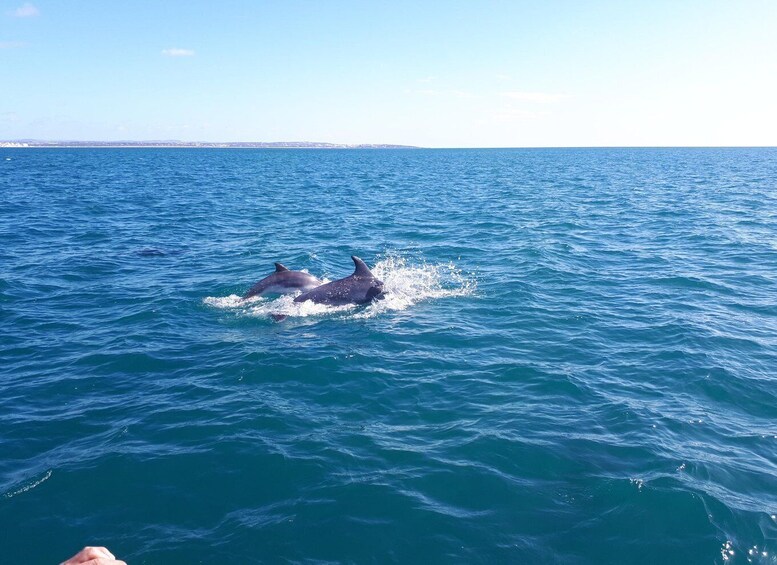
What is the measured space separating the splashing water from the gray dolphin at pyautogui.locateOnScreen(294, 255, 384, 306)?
257mm

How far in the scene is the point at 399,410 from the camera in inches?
476

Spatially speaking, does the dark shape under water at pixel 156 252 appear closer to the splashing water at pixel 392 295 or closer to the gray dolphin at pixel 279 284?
the splashing water at pixel 392 295

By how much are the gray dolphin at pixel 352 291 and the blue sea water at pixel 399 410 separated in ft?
1.92

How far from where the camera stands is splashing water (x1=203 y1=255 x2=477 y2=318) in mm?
18969

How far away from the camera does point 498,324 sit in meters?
17.5

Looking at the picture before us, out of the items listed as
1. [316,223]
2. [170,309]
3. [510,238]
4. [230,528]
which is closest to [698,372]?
[230,528]

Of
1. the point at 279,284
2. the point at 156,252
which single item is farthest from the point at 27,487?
the point at 156,252

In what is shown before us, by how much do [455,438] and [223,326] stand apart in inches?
379

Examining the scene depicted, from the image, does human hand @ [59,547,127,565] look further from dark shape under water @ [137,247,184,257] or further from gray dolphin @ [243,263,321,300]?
dark shape under water @ [137,247,184,257]

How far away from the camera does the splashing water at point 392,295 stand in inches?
747

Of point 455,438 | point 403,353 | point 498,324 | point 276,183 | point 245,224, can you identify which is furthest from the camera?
point 276,183

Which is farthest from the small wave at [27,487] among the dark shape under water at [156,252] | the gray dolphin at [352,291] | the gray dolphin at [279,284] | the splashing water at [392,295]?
the dark shape under water at [156,252]

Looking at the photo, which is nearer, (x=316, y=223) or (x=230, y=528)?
(x=230, y=528)

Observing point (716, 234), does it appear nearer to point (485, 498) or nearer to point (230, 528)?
point (485, 498)
